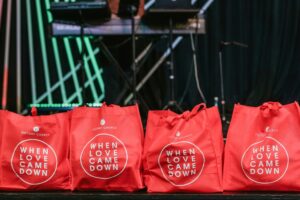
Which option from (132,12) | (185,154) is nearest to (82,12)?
(132,12)

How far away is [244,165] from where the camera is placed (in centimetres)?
157

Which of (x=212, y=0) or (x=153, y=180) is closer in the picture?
(x=153, y=180)

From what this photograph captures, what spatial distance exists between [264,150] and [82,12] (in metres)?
1.59

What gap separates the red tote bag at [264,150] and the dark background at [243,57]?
213cm

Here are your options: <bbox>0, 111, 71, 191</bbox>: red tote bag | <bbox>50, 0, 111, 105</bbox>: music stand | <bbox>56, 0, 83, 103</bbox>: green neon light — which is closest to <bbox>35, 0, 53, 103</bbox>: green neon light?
<bbox>56, 0, 83, 103</bbox>: green neon light

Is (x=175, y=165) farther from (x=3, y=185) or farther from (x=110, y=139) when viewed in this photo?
(x=3, y=185)

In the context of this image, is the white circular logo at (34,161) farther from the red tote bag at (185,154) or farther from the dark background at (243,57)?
the dark background at (243,57)

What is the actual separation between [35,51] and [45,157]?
2.45 metres

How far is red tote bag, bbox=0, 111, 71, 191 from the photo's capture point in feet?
5.41

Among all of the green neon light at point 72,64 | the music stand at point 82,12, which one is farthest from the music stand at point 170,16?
the green neon light at point 72,64

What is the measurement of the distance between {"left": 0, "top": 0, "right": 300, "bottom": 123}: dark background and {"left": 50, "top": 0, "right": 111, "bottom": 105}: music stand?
0.93 metres

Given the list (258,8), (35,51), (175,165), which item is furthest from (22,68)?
(175,165)

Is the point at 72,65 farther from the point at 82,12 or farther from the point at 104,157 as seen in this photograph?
the point at 104,157

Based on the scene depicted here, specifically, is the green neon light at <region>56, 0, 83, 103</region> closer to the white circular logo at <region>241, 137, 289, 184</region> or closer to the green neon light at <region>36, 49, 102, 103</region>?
the green neon light at <region>36, 49, 102, 103</region>
